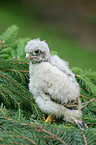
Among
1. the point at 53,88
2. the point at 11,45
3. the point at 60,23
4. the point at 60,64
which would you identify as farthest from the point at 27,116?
the point at 60,23

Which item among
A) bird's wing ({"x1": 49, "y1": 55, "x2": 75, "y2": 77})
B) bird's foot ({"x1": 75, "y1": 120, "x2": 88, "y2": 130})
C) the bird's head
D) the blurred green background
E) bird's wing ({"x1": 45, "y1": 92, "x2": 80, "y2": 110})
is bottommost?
bird's foot ({"x1": 75, "y1": 120, "x2": 88, "y2": 130})

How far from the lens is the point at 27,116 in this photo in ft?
4.76

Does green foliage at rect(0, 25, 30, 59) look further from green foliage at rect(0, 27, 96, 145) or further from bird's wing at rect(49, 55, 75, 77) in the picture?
bird's wing at rect(49, 55, 75, 77)

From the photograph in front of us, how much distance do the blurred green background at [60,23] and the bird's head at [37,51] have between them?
164 inches

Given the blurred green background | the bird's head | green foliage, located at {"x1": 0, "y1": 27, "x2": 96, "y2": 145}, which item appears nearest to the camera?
green foliage, located at {"x1": 0, "y1": 27, "x2": 96, "y2": 145}

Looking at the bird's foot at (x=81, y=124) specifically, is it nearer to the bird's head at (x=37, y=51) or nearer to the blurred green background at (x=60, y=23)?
the bird's head at (x=37, y=51)

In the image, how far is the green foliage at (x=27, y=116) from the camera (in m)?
1.03

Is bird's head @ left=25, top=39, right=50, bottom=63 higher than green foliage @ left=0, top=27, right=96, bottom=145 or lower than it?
higher

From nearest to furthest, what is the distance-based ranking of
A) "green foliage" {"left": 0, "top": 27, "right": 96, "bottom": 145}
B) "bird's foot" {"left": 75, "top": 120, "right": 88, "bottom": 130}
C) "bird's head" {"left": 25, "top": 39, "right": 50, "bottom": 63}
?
"green foliage" {"left": 0, "top": 27, "right": 96, "bottom": 145} → "bird's foot" {"left": 75, "top": 120, "right": 88, "bottom": 130} → "bird's head" {"left": 25, "top": 39, "right": 50, "bottom": 63}

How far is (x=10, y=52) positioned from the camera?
247 cm

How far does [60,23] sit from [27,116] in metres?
7.16

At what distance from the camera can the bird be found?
1357 millimetres

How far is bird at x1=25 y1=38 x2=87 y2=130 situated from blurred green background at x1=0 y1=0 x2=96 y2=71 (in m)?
4.19

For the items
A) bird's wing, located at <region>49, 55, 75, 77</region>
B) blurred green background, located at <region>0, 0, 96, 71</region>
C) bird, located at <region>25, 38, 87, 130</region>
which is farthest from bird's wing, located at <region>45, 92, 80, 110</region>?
blurred green background, located at <region>0, 0, 96, 71</region>
